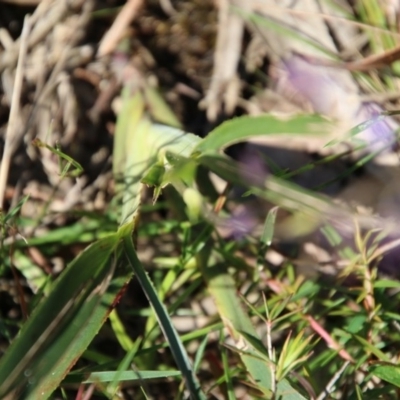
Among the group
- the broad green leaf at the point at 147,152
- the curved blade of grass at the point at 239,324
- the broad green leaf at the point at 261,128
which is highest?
the broad green leaf at the point at 261,128

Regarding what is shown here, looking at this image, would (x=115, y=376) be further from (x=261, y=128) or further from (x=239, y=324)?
(x=261, y=128)

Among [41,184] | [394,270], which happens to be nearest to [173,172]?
[394,270]

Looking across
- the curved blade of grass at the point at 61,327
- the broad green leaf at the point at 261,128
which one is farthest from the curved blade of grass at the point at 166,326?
the broad green leaf at the point at 261,128

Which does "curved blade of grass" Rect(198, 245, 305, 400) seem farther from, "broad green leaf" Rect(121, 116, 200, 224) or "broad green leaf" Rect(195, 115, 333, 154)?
"broad green leaf" Rect(195, 115, 333, 154)

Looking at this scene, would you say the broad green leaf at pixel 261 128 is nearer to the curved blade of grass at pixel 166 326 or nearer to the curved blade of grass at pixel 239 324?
the curved blade of grass at pixel 166 326

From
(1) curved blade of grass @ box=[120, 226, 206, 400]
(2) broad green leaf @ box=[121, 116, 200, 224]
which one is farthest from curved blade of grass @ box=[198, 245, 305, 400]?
(2) broad green leaf @ box=[121, 116, 200, 224]

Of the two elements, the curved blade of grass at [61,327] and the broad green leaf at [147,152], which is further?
the broad green leaf at [147,152]
